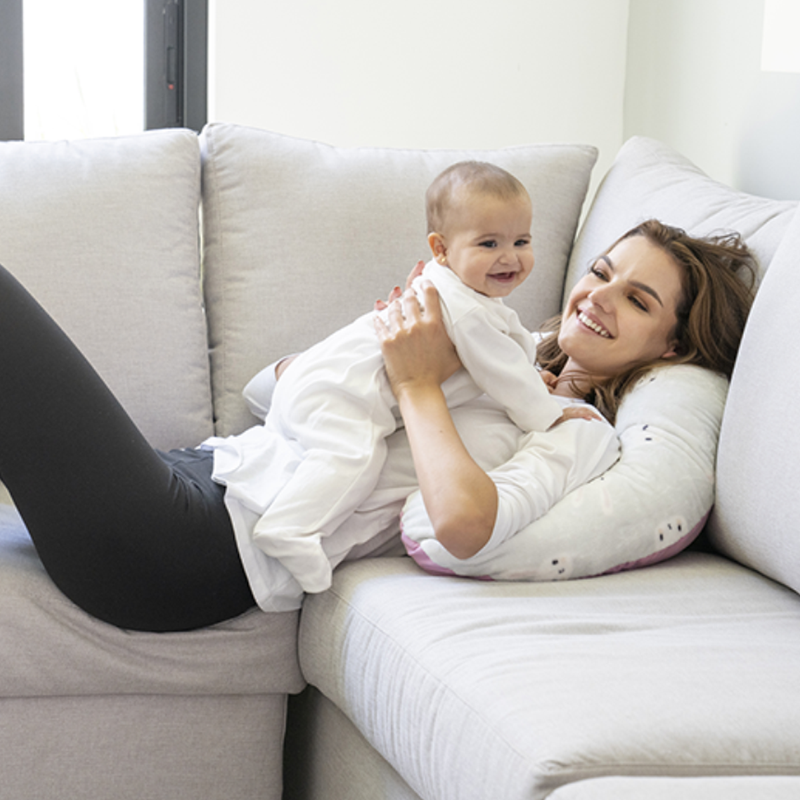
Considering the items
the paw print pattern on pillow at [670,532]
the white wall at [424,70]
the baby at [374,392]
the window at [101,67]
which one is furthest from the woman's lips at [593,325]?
the window at [101,67]

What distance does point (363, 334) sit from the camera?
1297 mm

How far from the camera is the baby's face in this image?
1.19 metres

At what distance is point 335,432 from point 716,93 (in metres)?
1.46

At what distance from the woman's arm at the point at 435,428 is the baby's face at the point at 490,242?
2.6 inches

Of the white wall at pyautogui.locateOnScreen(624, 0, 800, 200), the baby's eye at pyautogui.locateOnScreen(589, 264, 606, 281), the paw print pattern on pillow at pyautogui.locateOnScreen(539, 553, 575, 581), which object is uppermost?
the white wall at pyautogui.locateOnScreen(624, 0, 800, 200)

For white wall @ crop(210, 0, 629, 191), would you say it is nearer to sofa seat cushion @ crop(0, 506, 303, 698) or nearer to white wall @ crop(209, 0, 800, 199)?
white wall @ crop(209, 0, 800, 199)

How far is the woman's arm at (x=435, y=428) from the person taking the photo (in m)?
1.08

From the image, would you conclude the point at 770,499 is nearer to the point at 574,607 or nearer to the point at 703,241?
the point at 574,607

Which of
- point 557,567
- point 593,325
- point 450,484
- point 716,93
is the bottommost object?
point 557,567

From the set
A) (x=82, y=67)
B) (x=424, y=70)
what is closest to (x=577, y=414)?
(x=424, y=70)

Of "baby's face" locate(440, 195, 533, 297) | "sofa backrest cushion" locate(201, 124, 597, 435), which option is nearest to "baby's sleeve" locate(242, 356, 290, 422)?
"sofa backrest cushion" locate(201, 124, 597, 435)

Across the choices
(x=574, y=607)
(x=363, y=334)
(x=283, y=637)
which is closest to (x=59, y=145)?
(x=363, y=334)

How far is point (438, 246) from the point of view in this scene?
1.27 metres

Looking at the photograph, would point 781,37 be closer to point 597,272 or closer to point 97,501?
→ point 597,272
